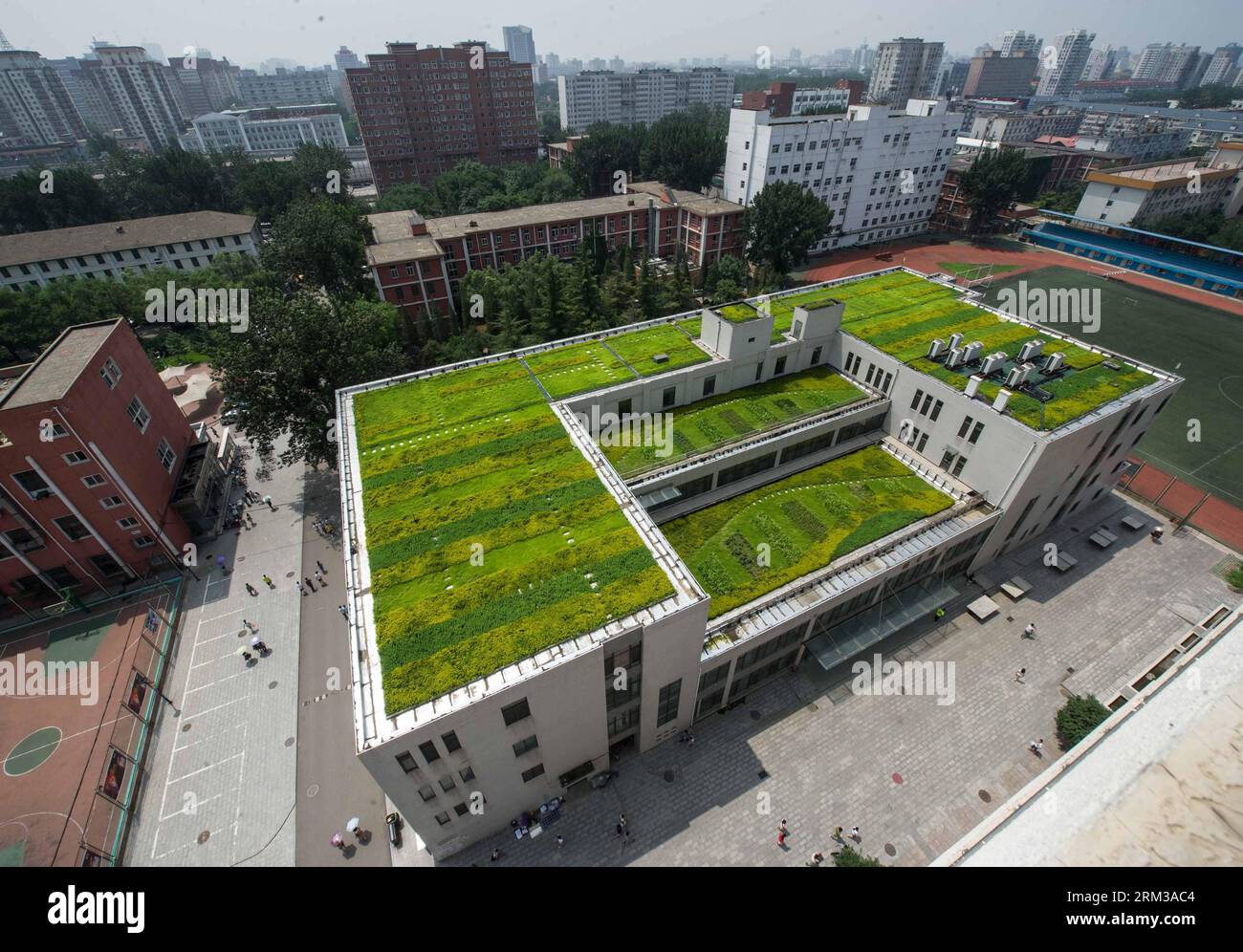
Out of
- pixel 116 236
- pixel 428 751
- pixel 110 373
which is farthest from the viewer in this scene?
pixel 116 236

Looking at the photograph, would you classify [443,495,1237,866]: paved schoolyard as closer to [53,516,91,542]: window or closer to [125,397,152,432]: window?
A: [53,516,91,542]: window

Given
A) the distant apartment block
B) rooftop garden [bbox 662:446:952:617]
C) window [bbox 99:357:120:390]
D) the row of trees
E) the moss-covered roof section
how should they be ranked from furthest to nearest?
the row of trees
the distant apartment block
window [bbox 99:357:120:390]
the moss-covered roof section
rooftop garden [bbox 662:446:952:617]

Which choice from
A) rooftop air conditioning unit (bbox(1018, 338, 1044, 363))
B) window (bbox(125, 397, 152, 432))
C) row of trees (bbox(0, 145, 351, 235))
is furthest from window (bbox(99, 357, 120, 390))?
row of trees (bbox(0, 145, 351, 235))

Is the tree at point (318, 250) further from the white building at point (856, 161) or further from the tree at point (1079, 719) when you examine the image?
the tree at point (1079, 719)

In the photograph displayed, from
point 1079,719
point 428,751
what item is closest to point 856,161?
point 1079,719

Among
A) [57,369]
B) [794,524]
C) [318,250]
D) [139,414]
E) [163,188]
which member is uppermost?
[57,369]

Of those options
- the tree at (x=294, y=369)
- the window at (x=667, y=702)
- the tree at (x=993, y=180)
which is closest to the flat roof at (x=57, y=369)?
the tree at (x=294, y=369)

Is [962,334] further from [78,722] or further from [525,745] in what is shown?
[78,722]
